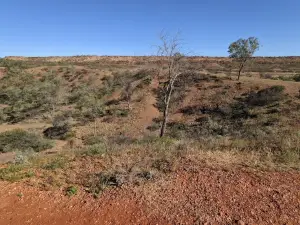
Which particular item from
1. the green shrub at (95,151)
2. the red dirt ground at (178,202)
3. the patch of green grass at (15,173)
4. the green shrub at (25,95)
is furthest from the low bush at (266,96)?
the patch of green grass at (15,173)

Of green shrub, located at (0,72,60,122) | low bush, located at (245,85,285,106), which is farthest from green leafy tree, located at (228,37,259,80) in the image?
green shrub, located at (0,72,60,122)

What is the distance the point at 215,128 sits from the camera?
25.8 metres

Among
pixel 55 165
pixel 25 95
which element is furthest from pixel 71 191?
pixel 25 95

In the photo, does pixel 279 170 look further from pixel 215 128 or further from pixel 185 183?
pixel 215 128

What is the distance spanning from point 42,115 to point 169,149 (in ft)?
100

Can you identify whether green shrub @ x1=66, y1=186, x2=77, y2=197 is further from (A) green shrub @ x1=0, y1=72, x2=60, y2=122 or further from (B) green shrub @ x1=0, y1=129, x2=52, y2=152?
(A) green shrub @ x1=0, y1=72, x2=60, y2=122

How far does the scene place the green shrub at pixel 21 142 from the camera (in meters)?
21.8

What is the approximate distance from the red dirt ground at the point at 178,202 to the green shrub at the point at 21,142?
15.6 m

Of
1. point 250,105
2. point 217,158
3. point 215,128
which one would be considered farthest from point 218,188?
point 250,105

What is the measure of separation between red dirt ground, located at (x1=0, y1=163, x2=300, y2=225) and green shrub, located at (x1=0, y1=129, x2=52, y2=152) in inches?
613

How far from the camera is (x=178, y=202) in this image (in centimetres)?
641

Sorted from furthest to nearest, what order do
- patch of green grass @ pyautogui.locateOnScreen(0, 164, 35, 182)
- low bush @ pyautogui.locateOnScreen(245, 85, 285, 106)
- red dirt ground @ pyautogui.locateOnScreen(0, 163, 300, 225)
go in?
1. low bush @ pyautogui.locateOnScreen(245, 85, 285, 106)
2. patch of green grass @ pyautogui.locateOnScreen(0, 164, 35, 182)
3. red dirt ground @ pyautogui.locateOnScreen(0, 163, 300, 225)

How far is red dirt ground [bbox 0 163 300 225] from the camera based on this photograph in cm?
589

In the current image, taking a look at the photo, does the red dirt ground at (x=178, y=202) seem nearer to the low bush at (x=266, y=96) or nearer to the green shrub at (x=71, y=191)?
the green shrub at (x=71, y=191)
